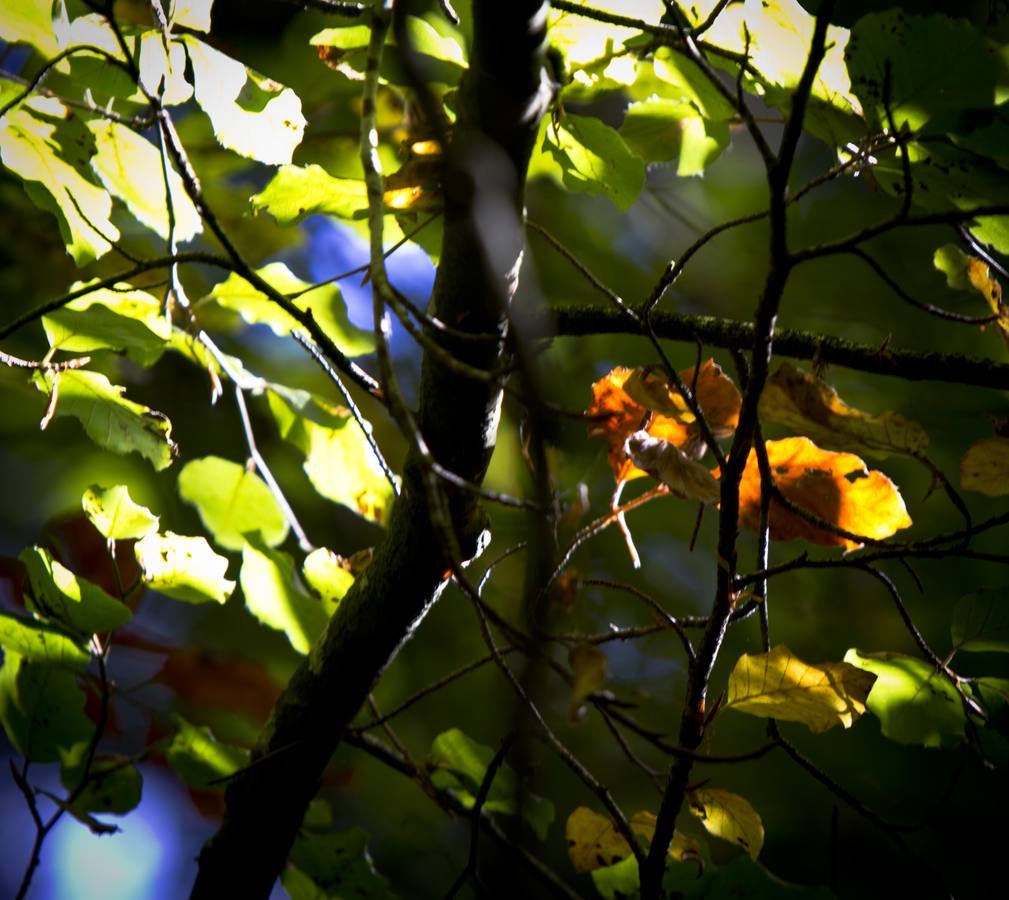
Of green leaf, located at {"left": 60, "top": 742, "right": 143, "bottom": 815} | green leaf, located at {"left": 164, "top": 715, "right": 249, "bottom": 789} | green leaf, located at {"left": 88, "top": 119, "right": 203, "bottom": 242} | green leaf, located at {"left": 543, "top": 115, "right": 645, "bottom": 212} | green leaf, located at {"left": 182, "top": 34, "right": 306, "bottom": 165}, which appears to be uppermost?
green leaf, located at {"left": 543, "top": 115, "right": 645, "bottom": 212}

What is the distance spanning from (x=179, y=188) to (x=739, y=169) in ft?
2.82

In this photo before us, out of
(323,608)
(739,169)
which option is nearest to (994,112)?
(323,608)

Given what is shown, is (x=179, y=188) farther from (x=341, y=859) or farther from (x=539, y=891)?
(x=539, y=891)

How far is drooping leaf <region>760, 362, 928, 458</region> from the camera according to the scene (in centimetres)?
41

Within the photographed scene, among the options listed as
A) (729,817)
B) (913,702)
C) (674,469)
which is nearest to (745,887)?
(729,817)

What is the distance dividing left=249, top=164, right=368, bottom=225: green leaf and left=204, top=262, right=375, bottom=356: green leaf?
0.26 feet

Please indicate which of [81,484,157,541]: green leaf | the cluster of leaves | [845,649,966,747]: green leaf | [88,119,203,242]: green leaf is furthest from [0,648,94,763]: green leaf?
[845,649,966,747]: green leaf

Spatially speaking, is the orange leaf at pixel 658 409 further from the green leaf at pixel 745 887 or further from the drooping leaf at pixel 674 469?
the green leaf at pixel 745 887

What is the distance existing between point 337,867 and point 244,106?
56 cm

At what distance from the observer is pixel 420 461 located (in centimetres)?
28

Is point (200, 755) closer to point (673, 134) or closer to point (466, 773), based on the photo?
point (466, 773)

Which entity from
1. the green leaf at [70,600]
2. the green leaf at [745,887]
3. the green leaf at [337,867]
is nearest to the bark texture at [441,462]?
the green leaf at [337,867]

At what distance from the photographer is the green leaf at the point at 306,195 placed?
0.56 metres

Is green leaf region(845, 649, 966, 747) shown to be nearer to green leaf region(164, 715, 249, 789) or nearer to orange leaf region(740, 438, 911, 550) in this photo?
orange leaf region(740, 438, 911, 550)
